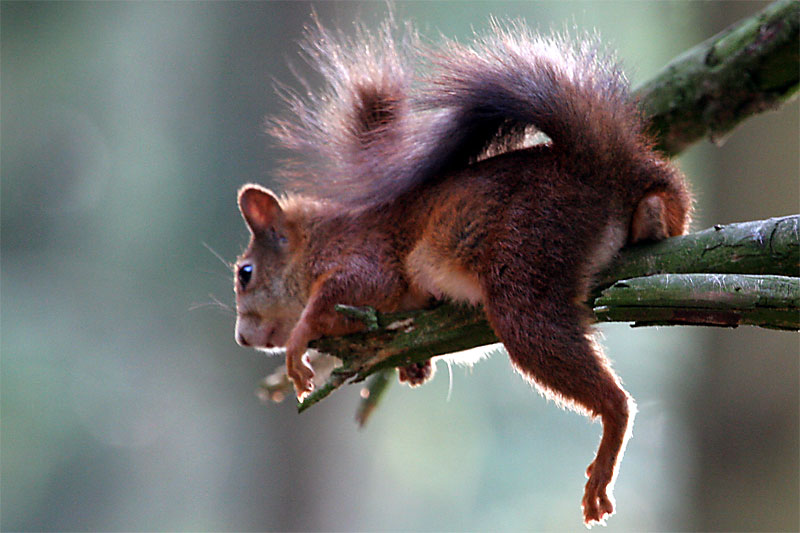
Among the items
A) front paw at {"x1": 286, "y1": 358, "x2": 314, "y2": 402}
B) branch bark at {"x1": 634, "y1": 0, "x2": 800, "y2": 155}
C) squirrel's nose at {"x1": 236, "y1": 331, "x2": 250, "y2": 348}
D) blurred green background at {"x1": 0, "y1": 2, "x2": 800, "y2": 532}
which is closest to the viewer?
front paw at {"x1": 286, "y1": 358, "x2": 314, "y2": 402}

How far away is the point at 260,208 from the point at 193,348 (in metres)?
3.60

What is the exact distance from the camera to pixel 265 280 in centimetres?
233

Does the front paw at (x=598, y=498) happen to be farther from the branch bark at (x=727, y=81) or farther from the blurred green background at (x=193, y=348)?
the blurred green background at (x=193, y=348)

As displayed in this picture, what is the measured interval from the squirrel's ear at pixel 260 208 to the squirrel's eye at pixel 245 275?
111 mm

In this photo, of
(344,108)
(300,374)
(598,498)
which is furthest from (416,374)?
(344,108)

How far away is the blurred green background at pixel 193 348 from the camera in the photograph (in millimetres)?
4422

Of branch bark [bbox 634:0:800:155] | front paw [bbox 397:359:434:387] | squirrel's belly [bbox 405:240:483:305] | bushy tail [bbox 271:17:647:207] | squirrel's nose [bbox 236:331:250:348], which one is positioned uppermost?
branch bark [bbox 634:0:800:155]

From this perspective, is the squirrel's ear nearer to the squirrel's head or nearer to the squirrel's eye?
the squirrel's head

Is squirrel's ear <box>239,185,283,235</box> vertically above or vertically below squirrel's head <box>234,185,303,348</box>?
above

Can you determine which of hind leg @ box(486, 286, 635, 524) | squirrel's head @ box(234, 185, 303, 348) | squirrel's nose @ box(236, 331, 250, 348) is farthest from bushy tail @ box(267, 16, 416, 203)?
hind leg @ box(486, 286, 635, 524)

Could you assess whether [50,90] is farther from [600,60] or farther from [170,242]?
[600,60]

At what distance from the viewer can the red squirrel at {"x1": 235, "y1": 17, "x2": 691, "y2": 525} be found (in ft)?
5.65

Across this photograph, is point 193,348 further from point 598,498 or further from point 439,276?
point 598,498

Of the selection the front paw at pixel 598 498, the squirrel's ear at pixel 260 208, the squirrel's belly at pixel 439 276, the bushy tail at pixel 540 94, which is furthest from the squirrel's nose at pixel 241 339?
the front paw at pixel 598 498
